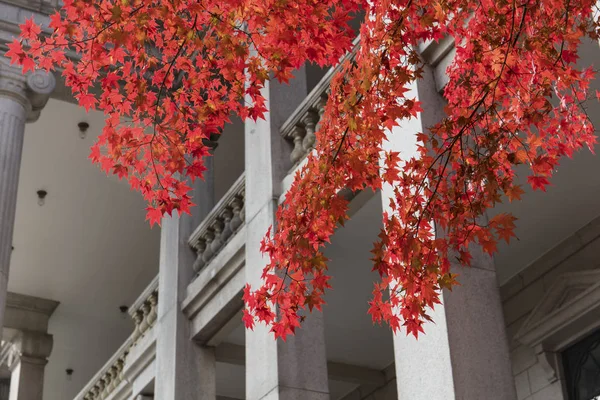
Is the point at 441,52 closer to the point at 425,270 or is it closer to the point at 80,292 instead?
the point at 425,270

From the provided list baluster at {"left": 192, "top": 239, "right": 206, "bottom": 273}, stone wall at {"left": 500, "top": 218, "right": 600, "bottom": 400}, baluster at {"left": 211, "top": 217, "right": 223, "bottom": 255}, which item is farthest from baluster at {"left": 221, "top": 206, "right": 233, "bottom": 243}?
stone wall at {"left": 500, "top": 218, "right": 600, "bottom": 400}

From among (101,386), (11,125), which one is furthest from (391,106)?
(101,386)

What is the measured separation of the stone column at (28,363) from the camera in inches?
830

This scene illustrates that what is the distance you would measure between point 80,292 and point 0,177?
997 centimetres

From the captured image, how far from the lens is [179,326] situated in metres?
13.2

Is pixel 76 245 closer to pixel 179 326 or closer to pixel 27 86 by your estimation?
pixel 27 86

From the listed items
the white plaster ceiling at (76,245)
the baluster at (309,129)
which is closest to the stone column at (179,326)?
the baluster at (309,129)

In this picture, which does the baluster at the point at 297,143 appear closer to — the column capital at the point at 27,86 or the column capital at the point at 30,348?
the column capital at the point at 27,86

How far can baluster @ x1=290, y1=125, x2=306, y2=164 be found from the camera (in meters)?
11.1

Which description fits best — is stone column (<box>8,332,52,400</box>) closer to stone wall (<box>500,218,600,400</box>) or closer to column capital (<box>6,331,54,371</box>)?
column capital (<box>6,331,54,371</box>)

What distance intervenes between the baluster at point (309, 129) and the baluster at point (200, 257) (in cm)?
319

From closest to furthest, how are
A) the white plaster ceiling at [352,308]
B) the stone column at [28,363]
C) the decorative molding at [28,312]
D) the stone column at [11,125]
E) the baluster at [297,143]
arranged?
1. the baluster at [297,143]
2. the white plaster ceiling at [352,308]
3. the stone column at [11,125]
4. the stone column at [28,363]
5. the decorative molding at [28,312]

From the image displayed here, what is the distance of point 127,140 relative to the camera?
7387mm

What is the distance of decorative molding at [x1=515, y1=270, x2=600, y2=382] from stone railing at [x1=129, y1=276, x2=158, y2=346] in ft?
18.9
